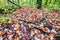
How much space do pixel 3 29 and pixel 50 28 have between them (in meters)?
2.10

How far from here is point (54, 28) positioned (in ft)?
18.9

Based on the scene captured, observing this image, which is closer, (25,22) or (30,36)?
(30,36)

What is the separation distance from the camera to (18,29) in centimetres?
554

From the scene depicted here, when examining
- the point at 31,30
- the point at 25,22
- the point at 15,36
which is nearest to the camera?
the point at 15,36

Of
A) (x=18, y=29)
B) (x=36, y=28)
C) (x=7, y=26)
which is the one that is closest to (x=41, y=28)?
(x=36, y=28)

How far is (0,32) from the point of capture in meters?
5.33

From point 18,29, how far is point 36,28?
2.63 ft

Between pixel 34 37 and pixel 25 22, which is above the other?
pixel 25 22

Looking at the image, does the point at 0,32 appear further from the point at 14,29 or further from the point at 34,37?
the point at 34,37

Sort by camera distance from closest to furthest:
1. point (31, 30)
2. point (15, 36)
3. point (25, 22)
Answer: point (15, 36)
point (31, 30)
point (25, 22)

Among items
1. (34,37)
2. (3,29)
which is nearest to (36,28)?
(34,37)

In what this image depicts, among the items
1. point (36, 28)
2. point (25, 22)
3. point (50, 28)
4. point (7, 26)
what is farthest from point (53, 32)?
point (7, 26)

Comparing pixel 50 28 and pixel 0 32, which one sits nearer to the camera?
pixel 0 32

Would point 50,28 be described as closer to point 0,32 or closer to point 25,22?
point 25,22
